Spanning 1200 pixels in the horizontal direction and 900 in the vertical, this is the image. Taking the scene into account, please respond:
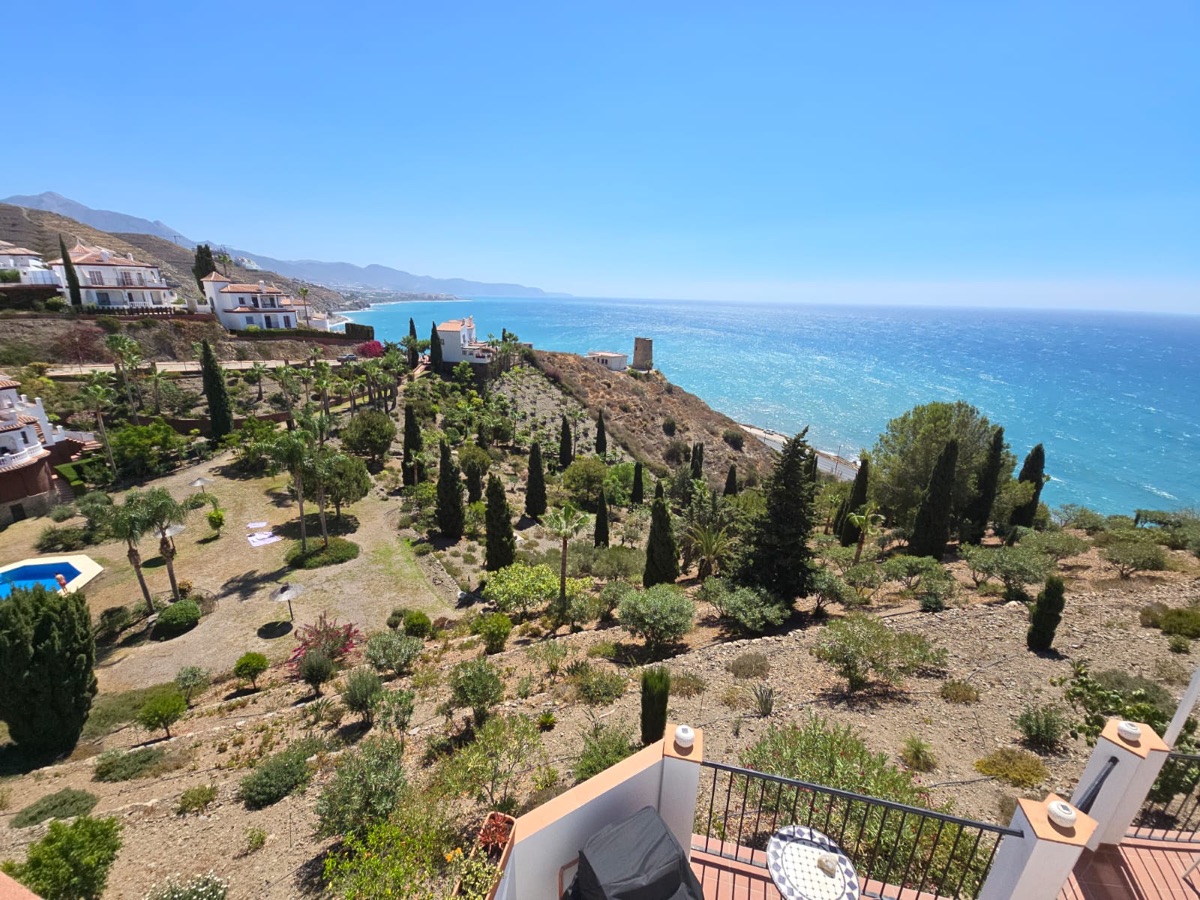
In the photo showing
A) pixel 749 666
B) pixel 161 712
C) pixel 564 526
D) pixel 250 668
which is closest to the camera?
pixel 161 712

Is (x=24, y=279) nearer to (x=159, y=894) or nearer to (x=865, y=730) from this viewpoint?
(x=159, y=894)

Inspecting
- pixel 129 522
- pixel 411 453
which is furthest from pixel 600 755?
pixel 411 453

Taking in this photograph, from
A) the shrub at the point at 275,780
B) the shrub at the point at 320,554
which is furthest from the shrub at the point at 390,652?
the shrub at the point at 320,554

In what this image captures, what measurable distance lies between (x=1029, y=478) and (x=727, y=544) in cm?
2193

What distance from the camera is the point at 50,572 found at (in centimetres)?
2038

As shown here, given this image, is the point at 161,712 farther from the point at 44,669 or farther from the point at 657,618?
the point at 657,618

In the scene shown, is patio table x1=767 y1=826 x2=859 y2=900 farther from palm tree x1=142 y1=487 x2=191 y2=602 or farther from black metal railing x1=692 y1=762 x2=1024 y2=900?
palm tree x1=142 y1=487 x2=191 y2=602

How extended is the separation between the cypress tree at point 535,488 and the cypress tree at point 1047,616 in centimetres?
2602

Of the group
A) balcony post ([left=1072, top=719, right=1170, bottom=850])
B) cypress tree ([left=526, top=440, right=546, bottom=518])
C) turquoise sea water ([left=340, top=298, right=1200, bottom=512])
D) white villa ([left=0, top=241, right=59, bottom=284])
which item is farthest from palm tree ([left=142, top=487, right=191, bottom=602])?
turquoise sea water ([left=340, top=298, right=1200, bottom=512])

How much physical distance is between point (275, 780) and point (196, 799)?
1.52 meters

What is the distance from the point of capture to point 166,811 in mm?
9867

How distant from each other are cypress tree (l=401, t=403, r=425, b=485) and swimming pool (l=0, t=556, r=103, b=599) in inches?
634

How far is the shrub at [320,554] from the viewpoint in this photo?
24.0 metres

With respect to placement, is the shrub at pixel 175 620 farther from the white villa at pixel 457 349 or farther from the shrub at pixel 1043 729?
the white villa at pixel 457 349
